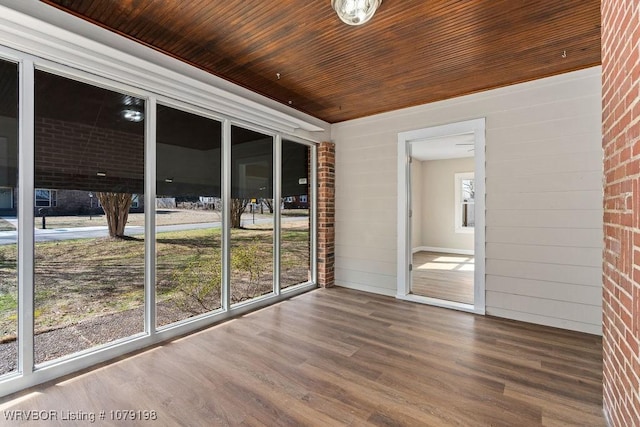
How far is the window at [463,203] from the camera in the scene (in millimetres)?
7750

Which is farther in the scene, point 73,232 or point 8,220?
point 73,232

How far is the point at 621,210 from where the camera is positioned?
4.57 ft

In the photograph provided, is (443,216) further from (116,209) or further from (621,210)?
(116,209)

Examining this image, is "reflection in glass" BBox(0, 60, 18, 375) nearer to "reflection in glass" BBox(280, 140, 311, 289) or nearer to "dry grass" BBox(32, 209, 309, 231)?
"dry grass" BBox(32, 209, 309, 231)

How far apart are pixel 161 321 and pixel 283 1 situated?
9.69 ft

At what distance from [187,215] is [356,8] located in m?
2.40

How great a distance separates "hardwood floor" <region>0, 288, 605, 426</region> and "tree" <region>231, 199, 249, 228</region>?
1.13 metres

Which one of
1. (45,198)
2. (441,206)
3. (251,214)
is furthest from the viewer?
(441,206)

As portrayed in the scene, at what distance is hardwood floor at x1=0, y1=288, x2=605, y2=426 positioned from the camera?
1.83 m

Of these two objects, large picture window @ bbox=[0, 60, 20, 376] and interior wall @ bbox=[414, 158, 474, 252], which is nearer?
large picture window @ bbox=[0, 60, 20, 376]

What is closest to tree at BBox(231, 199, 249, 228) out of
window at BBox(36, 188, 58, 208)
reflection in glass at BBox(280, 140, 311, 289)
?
reflection in glass at BBox(280, 140, 311, 289)

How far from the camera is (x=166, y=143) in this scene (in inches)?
114

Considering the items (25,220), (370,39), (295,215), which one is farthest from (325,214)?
(25,220)

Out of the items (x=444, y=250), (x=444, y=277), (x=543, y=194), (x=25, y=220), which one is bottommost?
(x=444, y=277)
